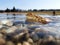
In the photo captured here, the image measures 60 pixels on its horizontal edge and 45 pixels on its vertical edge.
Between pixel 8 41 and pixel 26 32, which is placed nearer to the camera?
pixel 8 41

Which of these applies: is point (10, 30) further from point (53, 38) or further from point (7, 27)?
point (53, 38)

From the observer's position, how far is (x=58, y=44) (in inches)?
45.0

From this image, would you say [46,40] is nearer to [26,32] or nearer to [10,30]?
[26,32]

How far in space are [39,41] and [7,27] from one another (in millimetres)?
307

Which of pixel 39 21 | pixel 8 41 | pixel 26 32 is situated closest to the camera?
pixel 8 41

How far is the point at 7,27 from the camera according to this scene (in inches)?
51.6

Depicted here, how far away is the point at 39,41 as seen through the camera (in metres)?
1.17

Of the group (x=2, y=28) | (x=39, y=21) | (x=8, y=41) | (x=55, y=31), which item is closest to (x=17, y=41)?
(x=8, y=41)

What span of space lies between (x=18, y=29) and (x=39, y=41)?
216 mm

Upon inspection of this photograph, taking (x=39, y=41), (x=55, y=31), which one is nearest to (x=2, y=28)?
(x=39, y=41)

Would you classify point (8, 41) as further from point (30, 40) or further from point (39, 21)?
point (39, 21)

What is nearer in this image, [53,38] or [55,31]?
[53,38]

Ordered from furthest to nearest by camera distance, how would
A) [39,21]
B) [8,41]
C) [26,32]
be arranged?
[39,21], [26,32], [8,41]

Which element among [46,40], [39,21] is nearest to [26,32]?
[46,40]
